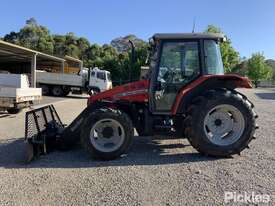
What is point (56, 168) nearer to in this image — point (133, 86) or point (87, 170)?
point (87, 170)

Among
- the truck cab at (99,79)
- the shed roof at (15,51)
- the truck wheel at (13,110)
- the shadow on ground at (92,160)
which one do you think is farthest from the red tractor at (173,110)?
the truck cab at (99,79)

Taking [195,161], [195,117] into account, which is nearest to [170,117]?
[195,117]

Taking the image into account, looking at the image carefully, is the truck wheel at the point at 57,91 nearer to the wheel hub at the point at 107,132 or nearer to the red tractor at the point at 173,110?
the red tractor at the point at 173,110

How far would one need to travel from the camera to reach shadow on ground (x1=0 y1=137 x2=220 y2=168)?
21.8ft

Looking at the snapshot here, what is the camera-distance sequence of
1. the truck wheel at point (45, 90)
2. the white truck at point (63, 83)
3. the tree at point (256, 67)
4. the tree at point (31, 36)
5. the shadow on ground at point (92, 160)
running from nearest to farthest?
the shadow on ground at point (92, 160)
the white truck at point (63, 83)
the truck wheel at point (45, 90)
the tree at point (31, 36)
the tree at point (256, 67)

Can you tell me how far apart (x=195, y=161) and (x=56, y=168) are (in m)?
2.52

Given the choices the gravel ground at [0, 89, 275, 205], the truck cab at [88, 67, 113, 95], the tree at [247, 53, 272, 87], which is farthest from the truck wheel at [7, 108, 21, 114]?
the tree at [247, 53, 272, 87]

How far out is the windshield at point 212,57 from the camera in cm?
→ 736

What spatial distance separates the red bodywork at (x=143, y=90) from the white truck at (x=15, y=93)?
8.28m

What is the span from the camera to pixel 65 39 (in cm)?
7300

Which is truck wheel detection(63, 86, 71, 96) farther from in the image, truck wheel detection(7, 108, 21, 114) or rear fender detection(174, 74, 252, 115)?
rear fender detection(174, 74, 252, 115)

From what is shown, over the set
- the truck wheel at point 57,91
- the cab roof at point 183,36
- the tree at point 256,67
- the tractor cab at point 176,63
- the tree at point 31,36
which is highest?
the tree at point 31,36

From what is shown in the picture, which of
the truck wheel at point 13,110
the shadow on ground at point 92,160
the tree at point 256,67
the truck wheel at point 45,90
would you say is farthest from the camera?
the tree at point 256,67

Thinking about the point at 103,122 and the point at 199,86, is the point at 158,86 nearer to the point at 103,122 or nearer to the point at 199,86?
the point at 199,86
